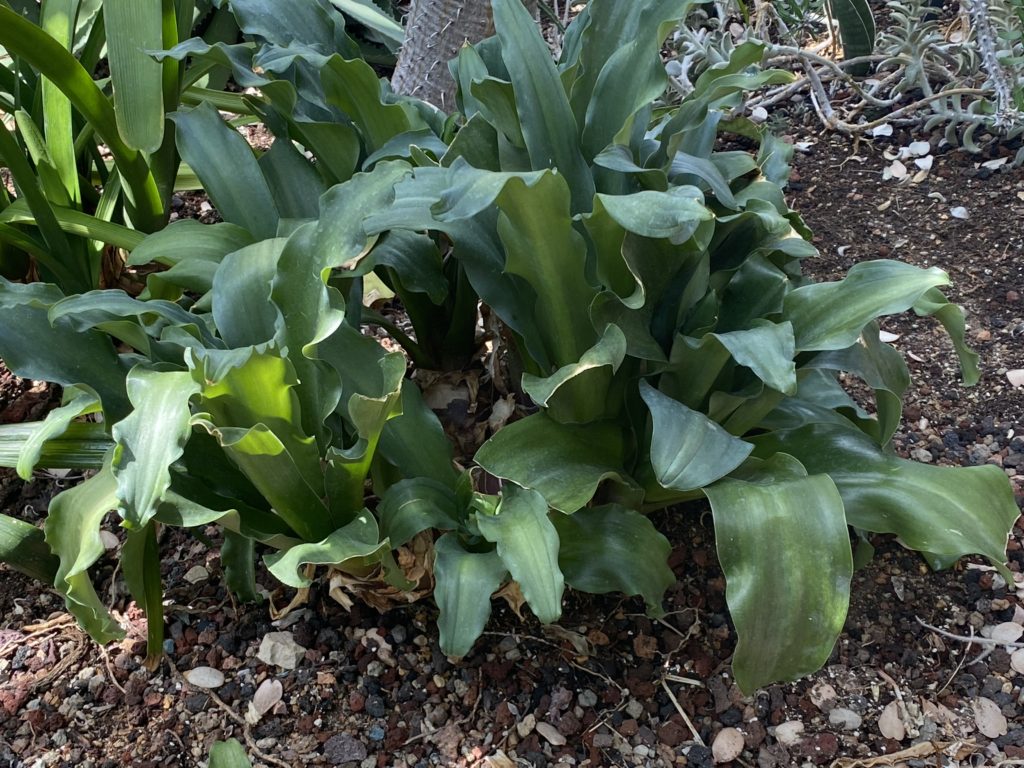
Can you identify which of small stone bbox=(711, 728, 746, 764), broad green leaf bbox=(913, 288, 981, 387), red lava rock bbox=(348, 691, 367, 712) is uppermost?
broad green leaf bbox=(913, 288, 981, 387)

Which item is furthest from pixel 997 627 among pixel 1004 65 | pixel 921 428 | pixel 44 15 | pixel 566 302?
pixel 44 15

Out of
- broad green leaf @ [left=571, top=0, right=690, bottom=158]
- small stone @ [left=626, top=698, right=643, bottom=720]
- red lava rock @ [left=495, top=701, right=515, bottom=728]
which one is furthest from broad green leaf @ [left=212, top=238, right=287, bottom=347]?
small stone @ [left=626, top=698, right=643, bottom=720]

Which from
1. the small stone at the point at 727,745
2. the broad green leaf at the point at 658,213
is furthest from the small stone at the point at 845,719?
the broad green leaf at the point at 658,213

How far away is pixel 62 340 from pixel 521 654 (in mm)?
777

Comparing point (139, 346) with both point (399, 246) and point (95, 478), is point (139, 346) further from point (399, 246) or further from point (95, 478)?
point (399, 246)

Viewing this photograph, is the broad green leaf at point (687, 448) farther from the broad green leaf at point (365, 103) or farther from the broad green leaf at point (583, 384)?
the broad green leaf at point (365, 103)

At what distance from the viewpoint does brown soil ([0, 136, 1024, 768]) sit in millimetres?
1283

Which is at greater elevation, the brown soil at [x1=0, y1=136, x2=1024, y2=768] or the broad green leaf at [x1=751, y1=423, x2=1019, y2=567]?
the broad green leaf at [x1=751, y1=423, x2=1019, y2=567]

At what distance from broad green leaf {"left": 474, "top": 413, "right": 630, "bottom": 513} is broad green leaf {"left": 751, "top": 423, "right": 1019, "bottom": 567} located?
231 millimetres

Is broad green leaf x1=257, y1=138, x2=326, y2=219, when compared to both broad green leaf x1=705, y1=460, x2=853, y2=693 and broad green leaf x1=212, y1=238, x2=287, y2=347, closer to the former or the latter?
broad green leaf x1=212, y1=238, x2=287, y2=347

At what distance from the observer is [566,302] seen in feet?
4.03

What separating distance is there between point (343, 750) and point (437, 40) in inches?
52.5

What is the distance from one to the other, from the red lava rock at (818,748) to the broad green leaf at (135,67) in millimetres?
1323

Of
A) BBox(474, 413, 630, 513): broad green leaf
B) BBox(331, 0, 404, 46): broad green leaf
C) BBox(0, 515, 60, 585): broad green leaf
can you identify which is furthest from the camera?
BBox(331, 0, 404, 46): broad green leaf
